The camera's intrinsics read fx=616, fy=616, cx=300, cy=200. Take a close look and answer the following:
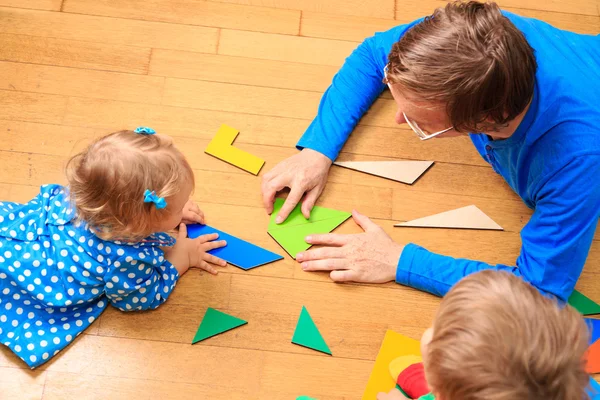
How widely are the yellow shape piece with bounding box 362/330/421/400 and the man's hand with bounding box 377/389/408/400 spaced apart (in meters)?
0.04

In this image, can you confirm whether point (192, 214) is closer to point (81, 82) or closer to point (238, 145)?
point (238, 145)

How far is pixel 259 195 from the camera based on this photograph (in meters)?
2.23

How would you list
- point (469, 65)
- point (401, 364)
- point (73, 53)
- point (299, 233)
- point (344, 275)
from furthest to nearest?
point (73, 53) → point (299, 233) → point (344, 275) → point (401, 364) → point (469, 65)

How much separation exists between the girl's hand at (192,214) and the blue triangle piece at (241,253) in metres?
0.03

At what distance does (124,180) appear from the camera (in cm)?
166

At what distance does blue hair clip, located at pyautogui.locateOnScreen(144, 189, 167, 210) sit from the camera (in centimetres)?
166

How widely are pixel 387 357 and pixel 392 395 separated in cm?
14

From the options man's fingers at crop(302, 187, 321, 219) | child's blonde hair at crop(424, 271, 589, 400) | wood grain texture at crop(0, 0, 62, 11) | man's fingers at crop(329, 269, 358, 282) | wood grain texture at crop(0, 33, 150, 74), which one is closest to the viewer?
child's blonde hair at crop(424, 271, 589, 400)

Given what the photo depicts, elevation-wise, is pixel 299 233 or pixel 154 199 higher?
pixel 154 199

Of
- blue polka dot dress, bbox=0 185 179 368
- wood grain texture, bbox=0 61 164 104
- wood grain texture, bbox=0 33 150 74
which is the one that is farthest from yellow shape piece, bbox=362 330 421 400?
wood grain texture, bbox=0 33 150 74

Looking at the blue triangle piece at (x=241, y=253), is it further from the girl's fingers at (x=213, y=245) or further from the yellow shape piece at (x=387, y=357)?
the yellow shape piece at (x=387, y=357)

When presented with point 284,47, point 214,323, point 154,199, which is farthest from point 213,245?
point 284,47

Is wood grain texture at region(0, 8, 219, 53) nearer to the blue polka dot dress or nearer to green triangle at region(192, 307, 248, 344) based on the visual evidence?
the blue polka dot dress

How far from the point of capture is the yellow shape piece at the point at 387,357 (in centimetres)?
195
